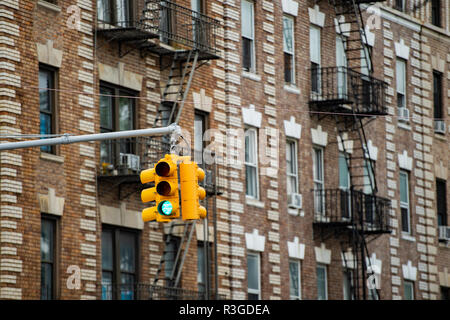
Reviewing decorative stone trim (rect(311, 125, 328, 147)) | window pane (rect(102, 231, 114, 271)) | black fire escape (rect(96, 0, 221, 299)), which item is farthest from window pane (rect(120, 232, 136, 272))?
decorative stone trim (rect(311, 125, 328, 147))

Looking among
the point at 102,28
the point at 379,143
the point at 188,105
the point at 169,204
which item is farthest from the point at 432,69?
the point at 169,204

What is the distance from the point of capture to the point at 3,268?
94.7 ft

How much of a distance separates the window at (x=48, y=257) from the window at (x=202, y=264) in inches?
230

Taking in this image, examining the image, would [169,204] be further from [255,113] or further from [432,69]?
[432,69]

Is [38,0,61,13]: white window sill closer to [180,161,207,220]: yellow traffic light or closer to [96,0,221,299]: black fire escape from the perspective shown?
[96,0,221,299]: black fire escape

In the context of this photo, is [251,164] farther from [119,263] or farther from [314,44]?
[119,263]

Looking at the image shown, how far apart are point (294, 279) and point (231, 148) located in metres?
4.95

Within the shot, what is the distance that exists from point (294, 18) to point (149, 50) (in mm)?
7947

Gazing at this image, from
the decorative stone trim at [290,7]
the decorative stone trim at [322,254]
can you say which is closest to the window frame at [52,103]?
the decorative stone trim at [290,7]

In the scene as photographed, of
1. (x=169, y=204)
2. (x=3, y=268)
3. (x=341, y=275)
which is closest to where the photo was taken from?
(x=169, y=204)

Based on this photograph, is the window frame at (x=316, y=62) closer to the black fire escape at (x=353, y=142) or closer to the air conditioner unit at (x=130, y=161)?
the black fire escape at (x=353, y=142)

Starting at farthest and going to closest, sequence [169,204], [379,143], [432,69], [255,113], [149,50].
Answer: [432,69] → [379,143] → [255,113] → [149,50] → [169,204]

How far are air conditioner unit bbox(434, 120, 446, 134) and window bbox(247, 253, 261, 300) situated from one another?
12726 millimetres

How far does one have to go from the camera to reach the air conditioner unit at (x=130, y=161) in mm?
31891
